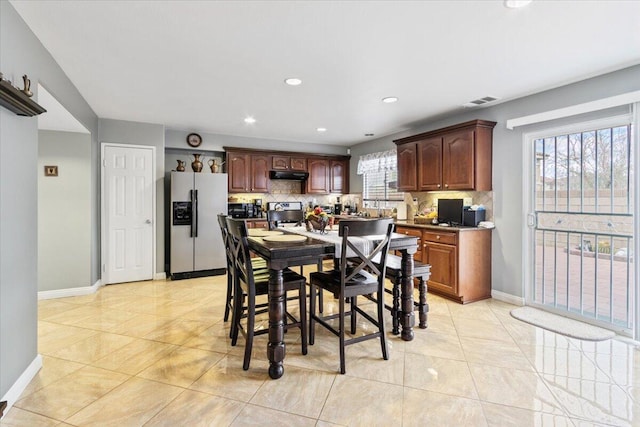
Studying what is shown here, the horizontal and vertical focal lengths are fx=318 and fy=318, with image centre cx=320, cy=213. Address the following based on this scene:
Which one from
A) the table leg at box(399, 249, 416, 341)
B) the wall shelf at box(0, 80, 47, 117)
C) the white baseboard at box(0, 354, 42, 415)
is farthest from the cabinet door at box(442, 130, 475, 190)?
the white baseboard at box(0, 354, 42, 415)

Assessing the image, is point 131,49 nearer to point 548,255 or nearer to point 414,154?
point 414,154

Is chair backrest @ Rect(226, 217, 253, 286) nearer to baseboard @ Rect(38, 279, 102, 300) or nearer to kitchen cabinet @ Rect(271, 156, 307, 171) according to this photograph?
A: baseboard @ Rect(38, 279, 102, 300)

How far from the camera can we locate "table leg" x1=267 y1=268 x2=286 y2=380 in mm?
2195

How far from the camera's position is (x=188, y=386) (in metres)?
2.09

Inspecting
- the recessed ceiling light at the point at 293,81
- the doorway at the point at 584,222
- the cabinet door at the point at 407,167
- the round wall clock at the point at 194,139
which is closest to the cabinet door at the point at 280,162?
the round wall clock at the point at 194,139

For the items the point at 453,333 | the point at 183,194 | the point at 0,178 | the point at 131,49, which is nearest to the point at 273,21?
the point at 131,49

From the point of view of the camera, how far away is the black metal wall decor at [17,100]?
5.39 feet

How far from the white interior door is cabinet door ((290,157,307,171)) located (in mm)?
2452

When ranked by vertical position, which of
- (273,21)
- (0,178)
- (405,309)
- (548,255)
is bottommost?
(405,309)

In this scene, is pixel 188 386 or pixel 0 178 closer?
pixel 0 178

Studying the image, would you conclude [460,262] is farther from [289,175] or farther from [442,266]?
[289,175]

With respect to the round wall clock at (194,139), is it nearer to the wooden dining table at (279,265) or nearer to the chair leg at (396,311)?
the wooden dining table at (279,265)

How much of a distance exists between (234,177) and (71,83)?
2.79 metres

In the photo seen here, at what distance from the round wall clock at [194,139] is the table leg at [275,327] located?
4038mm
